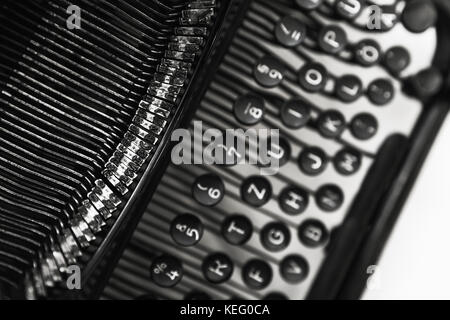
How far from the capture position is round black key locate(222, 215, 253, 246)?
2.23 ft

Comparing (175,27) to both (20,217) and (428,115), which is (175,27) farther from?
(428,115)

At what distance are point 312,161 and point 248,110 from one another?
Answer: 128mm

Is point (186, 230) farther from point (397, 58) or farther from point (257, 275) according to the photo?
point (397, 58)

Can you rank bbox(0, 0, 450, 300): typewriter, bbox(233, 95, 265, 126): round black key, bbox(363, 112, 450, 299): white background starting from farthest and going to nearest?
bbox(363, 112, 450, 299): white background
bbox(233, 95, 265, 126): round black key
bbox(0, 0, 450, 300): typewriter

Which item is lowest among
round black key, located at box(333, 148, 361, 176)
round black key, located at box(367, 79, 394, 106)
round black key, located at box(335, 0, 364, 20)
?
round black key, located at box(333, 148, 361, 176)

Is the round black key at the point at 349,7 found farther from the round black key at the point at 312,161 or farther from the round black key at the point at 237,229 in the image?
the round black key at the point at 237,229

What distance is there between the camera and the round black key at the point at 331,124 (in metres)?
0.71

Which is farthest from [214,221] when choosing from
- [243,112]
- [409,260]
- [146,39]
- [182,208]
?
[409,260]

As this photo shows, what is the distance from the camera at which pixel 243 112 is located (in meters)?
0.66

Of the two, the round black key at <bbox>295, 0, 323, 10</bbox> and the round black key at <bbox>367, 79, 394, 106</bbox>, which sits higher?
the round black key at <bbox>295, 0, 323, 10</bbox>

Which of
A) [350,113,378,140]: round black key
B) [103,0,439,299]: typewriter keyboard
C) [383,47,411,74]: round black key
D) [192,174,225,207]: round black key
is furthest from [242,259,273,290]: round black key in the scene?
[383,47,411,74]: round black key

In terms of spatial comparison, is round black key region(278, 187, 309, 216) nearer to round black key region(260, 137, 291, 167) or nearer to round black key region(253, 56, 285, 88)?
round black key region(260, 137, 291, 167)
